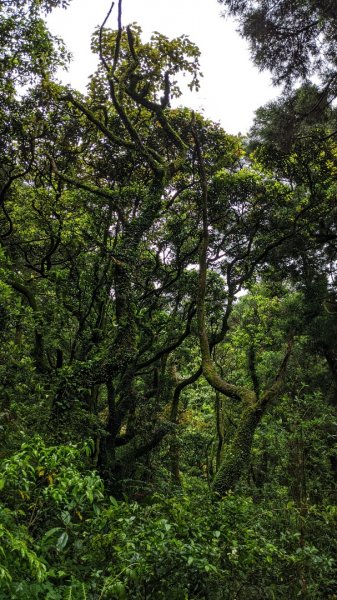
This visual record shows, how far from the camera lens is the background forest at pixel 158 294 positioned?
127 inches

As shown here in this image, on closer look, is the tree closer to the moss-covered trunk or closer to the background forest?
the background forest

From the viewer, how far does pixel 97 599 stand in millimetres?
2557

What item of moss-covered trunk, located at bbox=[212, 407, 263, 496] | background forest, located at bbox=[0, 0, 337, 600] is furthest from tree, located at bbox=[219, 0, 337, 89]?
moss-covered trunk, located at bbox=[212, 407, 263, 496]

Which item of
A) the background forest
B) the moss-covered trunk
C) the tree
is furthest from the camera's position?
the tree

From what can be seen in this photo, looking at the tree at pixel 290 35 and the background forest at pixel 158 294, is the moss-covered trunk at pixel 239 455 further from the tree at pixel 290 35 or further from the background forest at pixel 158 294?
the tree at pixel 290 35

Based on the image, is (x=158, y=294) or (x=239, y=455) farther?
(x=158, y=294)

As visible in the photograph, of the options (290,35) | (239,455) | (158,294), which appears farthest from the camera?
(158,294)

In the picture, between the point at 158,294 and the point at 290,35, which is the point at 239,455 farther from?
the point at 290,35

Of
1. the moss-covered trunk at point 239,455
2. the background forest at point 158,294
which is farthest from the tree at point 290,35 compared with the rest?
the moss-covered trunk at point 239,455

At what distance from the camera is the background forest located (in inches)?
127

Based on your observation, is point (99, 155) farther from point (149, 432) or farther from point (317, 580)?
point (317, 580)

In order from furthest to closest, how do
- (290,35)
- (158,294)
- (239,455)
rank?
(158,294) < (290,35) < (239,455)

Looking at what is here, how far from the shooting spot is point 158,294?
32.5 feet

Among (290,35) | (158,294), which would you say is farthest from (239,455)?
(290,35)
